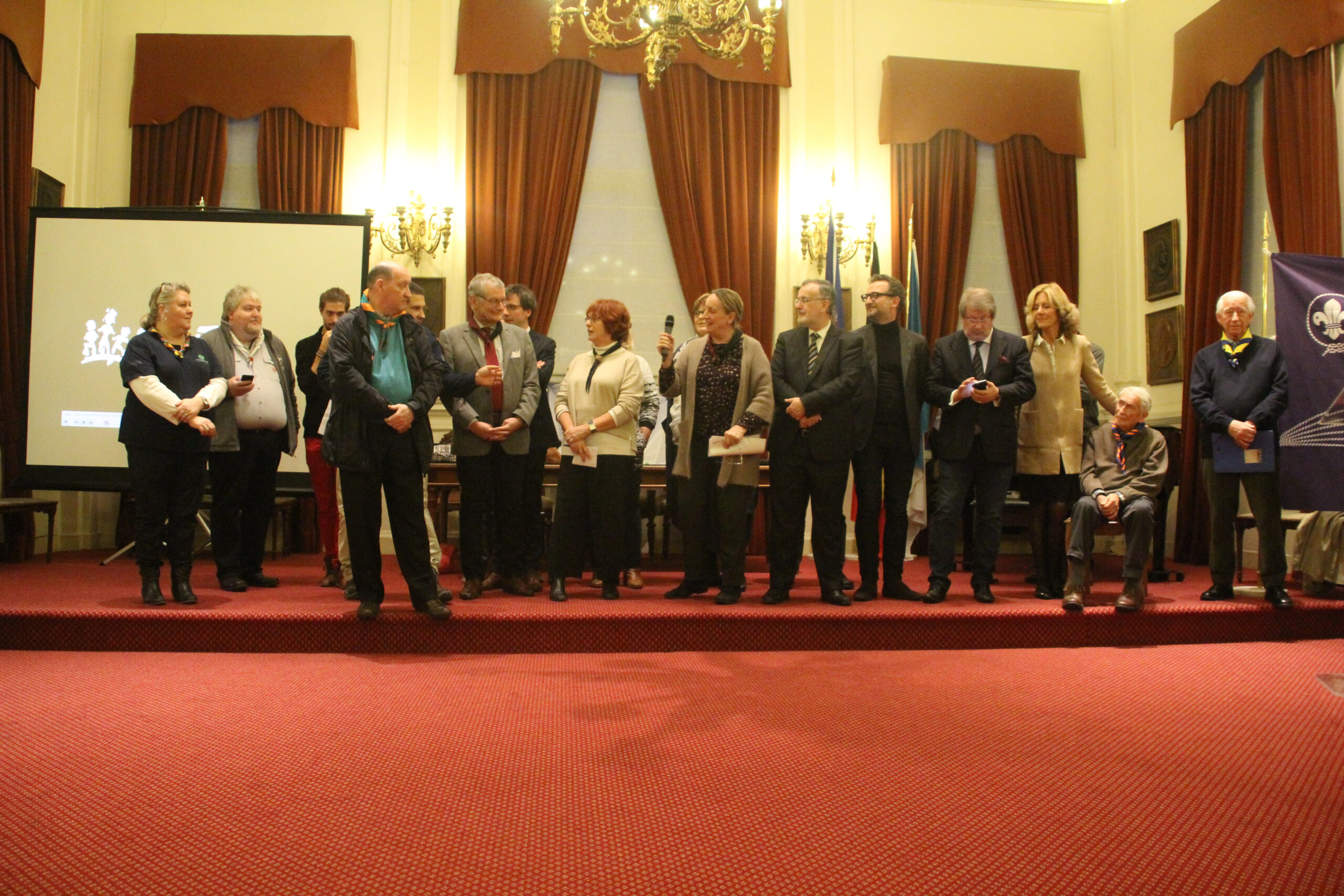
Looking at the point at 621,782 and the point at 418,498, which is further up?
the point at 418,498

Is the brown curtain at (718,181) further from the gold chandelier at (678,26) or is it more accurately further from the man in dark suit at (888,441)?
the gold chandelier at (678,26)

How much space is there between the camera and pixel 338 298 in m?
4.30

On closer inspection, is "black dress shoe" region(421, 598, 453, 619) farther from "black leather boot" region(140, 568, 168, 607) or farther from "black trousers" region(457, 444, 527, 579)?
"black leather boot" region(140, 568, 168, 607)

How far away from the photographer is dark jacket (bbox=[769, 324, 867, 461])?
4023mm

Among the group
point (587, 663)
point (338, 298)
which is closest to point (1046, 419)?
point (587, 663)

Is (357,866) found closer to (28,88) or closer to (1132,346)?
(28,88)

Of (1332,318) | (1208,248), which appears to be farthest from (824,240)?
(1332,318)

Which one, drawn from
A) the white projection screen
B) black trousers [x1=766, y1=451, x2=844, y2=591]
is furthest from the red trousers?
black trousers [x1=766, y1=451, x2=844, y2=591]

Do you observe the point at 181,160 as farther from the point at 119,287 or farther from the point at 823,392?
the point at 823,392

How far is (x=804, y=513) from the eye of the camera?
13.7 ft

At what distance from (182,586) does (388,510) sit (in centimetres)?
104

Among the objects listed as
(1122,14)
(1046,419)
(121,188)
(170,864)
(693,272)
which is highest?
(1122,14)

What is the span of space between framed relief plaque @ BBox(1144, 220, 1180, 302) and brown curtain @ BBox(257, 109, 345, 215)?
228 inches

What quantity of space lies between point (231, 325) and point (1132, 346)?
603 centimetres
